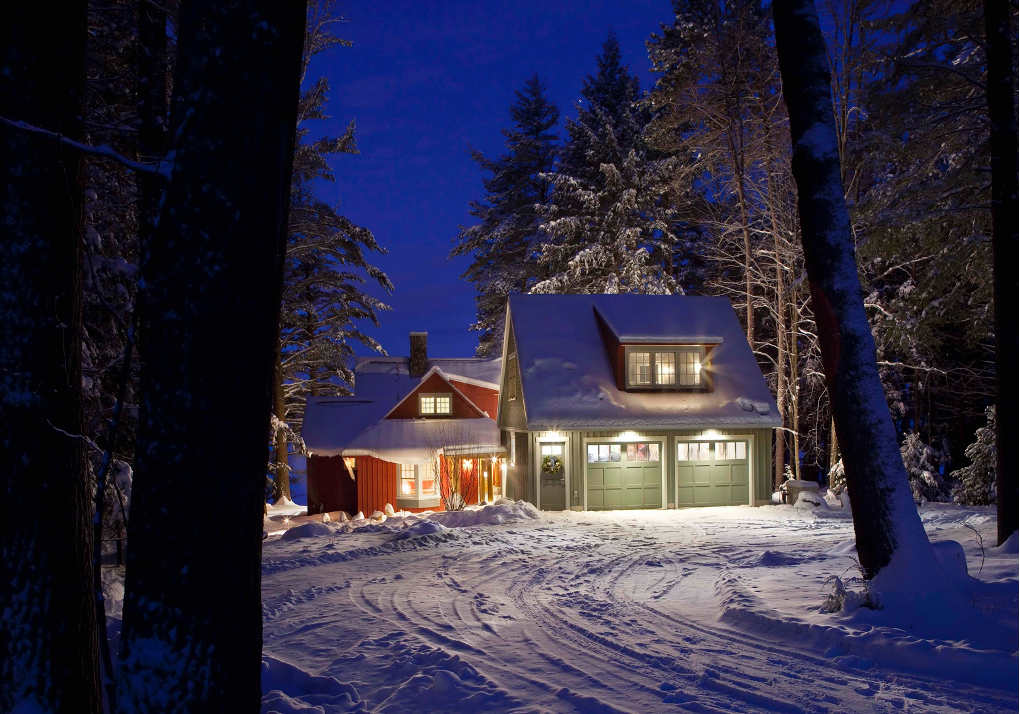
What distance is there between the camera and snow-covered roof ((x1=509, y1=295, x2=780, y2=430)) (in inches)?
737

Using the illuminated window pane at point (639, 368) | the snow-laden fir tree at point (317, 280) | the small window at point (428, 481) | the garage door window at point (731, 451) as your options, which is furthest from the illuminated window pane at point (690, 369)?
the snow-laden fir tree at point (317, 280)

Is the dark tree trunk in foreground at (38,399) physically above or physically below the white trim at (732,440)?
above

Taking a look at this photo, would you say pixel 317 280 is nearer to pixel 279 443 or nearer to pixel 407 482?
pixel 279 443

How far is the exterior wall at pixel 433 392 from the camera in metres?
22.7

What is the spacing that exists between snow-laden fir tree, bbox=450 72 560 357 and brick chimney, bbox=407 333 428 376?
12.9ft

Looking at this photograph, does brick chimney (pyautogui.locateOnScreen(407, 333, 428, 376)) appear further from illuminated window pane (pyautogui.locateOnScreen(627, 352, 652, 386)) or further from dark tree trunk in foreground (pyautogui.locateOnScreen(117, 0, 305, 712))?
dark tree trunk in foreground (pyautogui.locateOnScreen(117, 0, 305, 712))

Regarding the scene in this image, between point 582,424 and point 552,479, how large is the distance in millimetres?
1803

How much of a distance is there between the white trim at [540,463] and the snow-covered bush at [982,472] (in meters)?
9.79

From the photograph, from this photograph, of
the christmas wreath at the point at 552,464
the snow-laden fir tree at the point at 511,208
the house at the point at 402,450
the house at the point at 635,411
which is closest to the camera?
the christmas wreath at the point at 552,464

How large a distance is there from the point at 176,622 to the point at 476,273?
28177 mm

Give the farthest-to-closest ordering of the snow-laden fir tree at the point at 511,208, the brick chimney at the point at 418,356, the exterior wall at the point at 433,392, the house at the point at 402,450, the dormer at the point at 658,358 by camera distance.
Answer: the snow-laden fir tree at the point at 511,208
the brick chimney at the point at 418,356
the exterior wall at the point at 433,392
the house at the point at 402,450
the dormer at the point at 658,358

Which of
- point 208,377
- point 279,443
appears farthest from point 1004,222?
point 279,443

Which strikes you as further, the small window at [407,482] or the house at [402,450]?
the small window at [407,482]

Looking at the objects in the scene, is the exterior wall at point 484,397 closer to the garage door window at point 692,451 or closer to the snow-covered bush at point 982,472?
the garage door window at point 692,451
